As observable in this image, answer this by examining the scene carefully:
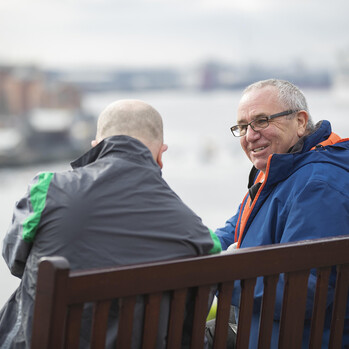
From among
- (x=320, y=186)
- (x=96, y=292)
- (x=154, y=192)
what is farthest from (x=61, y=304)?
Result: (x=320, y=186)

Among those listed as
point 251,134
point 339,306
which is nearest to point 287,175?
point 251,134

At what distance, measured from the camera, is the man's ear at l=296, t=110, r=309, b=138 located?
76.9 inches

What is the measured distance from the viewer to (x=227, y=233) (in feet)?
7.27

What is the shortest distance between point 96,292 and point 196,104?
443 inches

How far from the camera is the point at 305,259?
56.0 inches

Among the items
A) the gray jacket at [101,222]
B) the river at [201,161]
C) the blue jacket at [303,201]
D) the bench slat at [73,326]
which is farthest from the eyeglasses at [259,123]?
the river at [201,161]

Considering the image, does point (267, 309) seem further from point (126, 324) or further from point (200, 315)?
point (126, 324)

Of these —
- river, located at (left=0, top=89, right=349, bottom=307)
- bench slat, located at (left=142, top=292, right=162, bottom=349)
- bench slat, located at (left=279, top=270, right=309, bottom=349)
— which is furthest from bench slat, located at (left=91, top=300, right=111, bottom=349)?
river, located at (left=0, top=89, right=349, bottom=307)

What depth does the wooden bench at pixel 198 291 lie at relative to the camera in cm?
111

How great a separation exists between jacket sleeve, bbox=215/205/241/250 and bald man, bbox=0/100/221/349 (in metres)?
0.84

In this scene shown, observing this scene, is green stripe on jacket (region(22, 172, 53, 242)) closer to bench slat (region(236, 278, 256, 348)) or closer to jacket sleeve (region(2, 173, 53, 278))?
jacket sleeve (region(2, 173, 53, 278))

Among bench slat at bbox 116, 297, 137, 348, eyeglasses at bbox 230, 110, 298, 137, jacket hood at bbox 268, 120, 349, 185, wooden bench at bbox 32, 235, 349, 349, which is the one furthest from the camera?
eyeglasses at bbox 230, 110, 298, 137

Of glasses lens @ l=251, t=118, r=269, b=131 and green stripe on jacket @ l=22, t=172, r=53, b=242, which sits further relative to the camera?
glasses lens @ l=251, t=118, r=269, b=131

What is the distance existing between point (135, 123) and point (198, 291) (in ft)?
1.42
